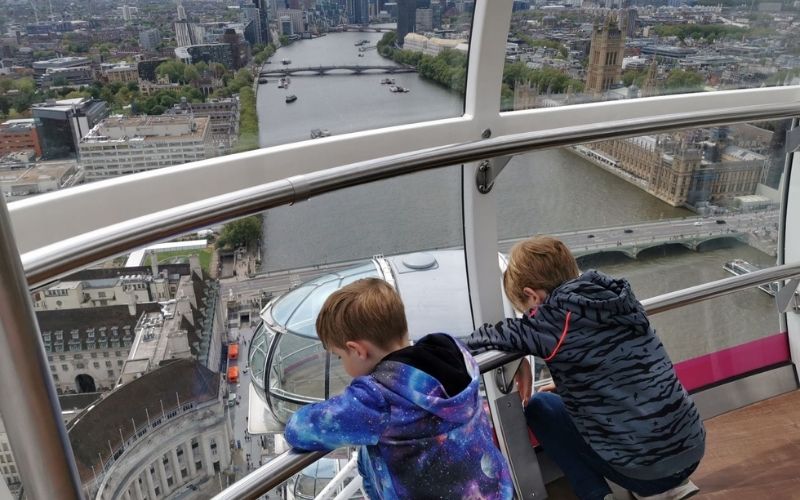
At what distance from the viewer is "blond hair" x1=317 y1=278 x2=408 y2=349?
1291 mm

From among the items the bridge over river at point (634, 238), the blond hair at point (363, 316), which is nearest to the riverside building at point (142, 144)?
the bridge over river at point (634, 238)

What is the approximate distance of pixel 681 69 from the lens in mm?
2340

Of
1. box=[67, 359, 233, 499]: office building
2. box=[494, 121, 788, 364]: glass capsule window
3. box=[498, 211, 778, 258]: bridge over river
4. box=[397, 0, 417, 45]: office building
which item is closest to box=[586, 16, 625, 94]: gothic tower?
box=[494, 121, 788, 364]: glass capsule window

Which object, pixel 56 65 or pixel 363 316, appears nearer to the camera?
pixel 363 316

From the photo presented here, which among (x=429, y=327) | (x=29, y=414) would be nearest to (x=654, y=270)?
(x=429, y=327)

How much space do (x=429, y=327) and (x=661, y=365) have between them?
63cm

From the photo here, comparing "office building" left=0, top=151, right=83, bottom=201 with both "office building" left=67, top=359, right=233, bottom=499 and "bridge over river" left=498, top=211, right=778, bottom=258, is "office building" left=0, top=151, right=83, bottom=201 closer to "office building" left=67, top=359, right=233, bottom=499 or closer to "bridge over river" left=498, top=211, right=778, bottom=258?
"office building" left=67, top=359, right=233, bottom=499

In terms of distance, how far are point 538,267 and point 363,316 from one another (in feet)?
1.87

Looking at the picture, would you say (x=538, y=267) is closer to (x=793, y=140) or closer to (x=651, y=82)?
(x=651, y=82)

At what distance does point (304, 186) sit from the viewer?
1.16 metres

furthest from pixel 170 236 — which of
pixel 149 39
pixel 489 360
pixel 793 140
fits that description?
pixel 793 140

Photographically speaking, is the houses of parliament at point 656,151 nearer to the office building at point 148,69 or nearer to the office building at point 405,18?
the office building at point 405,18

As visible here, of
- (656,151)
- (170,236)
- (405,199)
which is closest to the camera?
(170,236)

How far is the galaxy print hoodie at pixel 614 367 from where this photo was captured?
1.55 metres
